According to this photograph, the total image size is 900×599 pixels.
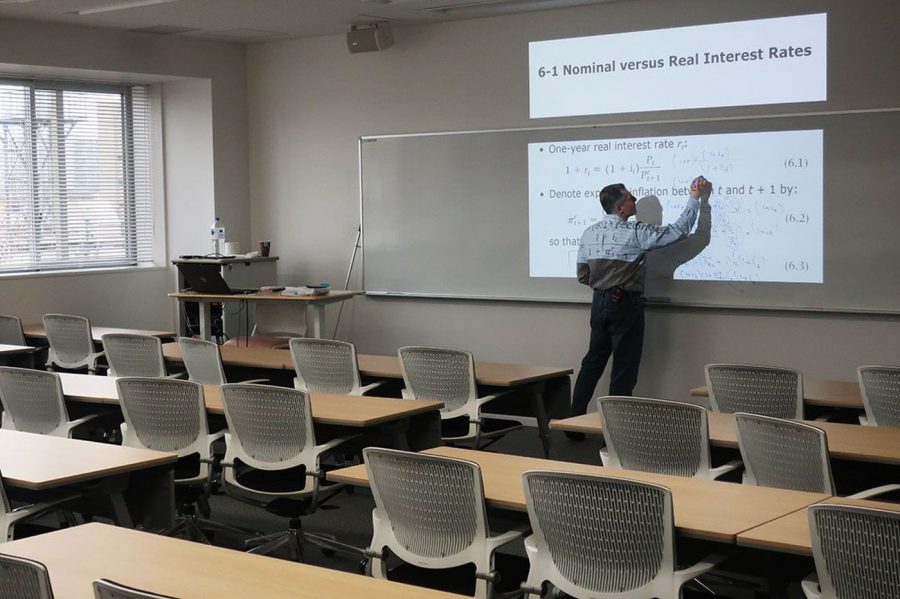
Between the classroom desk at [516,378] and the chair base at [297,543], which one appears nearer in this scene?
the chair base at [297,543]

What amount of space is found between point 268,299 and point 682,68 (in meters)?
3.57

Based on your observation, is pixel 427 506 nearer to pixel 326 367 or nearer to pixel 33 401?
pixel 33 401

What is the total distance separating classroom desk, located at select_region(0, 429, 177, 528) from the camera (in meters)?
3.91

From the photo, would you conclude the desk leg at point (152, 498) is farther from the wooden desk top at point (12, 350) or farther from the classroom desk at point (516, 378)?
the wooden desk top at point (12, 350)

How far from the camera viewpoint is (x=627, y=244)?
7.83 metres

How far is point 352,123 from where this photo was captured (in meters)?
9.75

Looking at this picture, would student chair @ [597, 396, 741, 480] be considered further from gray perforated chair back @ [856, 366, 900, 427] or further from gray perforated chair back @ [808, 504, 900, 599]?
gray perforated chair back @ [808, 504, 900, 599]

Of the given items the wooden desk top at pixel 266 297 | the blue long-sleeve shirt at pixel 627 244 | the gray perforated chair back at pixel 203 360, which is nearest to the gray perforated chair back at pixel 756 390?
the blue long-sleeve shirt at pixel 627 244

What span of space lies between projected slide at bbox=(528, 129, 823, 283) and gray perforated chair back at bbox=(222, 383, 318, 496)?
4057mm

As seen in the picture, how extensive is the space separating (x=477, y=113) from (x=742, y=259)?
2.47m

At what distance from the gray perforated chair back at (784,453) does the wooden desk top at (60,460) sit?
7.03ft

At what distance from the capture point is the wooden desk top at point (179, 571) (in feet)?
8.82

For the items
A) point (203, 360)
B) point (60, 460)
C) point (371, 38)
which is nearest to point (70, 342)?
point (203, 360)

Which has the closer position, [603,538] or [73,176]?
[603,538]
